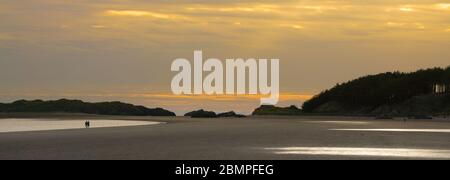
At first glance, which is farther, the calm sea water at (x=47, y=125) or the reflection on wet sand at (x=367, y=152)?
the calm sea water at (x=47, y=125)

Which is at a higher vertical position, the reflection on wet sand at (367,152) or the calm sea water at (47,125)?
the reflection on wet sand at (367,152)

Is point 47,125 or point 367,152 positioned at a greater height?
point 367,152

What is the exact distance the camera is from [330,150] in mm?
38844

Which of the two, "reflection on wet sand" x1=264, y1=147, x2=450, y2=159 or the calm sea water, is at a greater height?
"reflection on wet sand" x1=264, y1=147, x2=450, y2=159

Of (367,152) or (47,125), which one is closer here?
(367,152)

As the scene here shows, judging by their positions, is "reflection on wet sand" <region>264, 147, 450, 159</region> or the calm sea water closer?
"reflection on wet sand" <region>264, 147, 450, 159</region>
